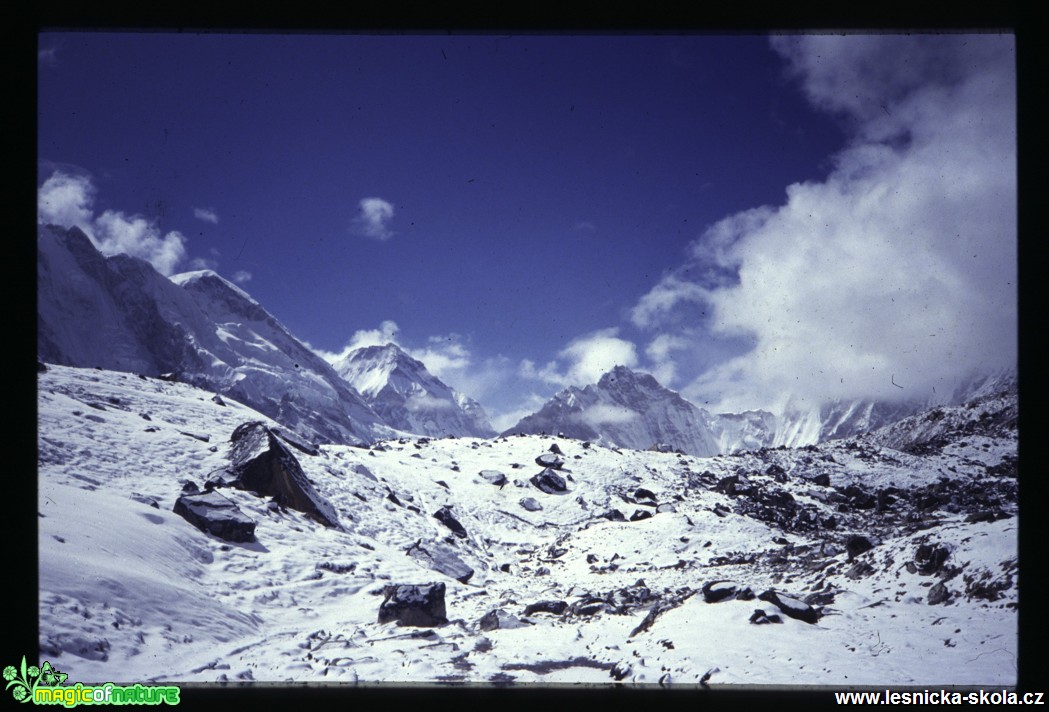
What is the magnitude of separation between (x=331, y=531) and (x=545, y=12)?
41.7ft

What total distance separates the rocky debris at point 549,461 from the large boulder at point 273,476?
510 inches

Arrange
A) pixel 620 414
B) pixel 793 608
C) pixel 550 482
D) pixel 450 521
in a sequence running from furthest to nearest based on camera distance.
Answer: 1. pixel 620 414
2. pixel 550 482
3. pixel 450 521
4. pixel 793 608

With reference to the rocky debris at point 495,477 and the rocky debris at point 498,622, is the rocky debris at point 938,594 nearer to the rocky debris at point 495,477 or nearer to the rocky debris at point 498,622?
the rocky debris at point 498,622

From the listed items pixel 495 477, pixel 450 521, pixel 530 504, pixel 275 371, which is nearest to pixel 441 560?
pixel 450 521

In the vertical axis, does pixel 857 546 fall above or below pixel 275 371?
below

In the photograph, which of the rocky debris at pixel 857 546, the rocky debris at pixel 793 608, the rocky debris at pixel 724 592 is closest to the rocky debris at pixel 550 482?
the rocky debris at pixel 857 546

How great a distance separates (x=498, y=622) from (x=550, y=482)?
15.6 m

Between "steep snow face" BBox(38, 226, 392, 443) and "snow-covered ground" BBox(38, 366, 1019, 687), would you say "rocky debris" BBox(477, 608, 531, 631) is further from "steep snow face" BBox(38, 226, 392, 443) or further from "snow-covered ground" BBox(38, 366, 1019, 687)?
"steep snow face" BBox(38, 226, 392, 443)

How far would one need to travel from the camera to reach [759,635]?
252 inches

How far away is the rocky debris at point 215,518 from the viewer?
10.5 m

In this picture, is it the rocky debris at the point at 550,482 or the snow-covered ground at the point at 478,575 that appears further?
the rocky debris at the point at 550,482

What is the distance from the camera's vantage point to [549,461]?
2586cm

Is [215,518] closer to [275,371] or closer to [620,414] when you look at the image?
[275,371]
